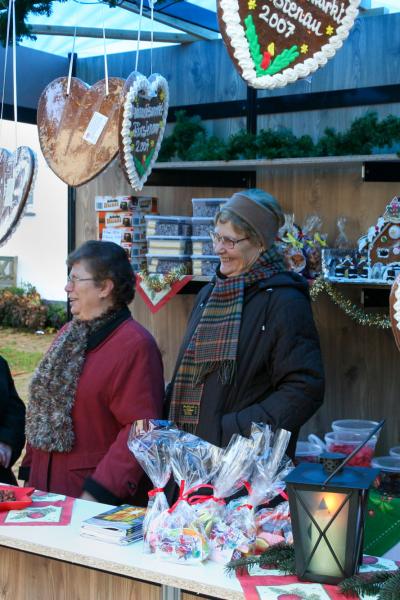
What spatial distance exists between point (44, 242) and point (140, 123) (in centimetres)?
375

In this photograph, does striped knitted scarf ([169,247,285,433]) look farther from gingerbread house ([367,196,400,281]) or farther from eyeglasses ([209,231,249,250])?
gingerbread house ([367,196,400,281])

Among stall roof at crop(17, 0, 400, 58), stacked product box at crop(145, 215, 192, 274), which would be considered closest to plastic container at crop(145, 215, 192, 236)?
stacked product box at crop(145, 215, 192, 274)

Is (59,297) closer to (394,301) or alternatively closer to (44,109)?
(44,109)

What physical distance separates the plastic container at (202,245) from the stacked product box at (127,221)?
347 millimetres

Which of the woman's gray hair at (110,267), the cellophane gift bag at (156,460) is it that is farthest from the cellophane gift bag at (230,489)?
the woman's gray hair at (110,267)

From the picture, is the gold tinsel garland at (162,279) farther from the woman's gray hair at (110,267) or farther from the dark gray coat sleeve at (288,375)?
the dark gray coat sleeve at (288,375)

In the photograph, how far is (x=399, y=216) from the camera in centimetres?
353

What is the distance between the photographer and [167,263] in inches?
162

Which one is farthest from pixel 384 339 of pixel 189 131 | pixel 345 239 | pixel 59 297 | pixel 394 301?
pixel 59 297

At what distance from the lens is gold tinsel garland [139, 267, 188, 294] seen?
406 centimetres

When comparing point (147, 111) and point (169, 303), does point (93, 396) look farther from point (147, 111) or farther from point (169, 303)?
point (169, 303)

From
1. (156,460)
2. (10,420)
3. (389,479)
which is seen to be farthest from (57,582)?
(389,479)

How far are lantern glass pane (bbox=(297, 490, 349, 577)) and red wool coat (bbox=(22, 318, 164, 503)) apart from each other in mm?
998

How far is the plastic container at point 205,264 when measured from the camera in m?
4.01
